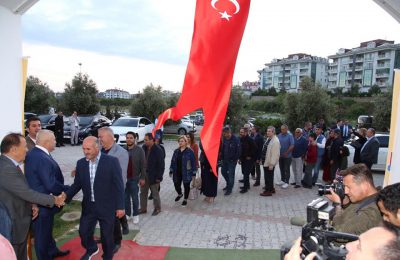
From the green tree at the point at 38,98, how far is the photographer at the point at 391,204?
28586 millimetres

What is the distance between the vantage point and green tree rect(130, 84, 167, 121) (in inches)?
926

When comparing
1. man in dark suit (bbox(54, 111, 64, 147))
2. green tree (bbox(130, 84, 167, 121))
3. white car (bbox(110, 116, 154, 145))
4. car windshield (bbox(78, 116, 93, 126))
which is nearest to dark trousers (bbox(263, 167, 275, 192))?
white car (bbox(110, 116, 154, 145))

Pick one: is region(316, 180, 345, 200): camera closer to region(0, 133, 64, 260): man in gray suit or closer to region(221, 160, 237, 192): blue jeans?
region(0, 133, 64, 260): man in gray suit

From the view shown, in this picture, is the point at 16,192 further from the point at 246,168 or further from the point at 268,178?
the point at 268,178

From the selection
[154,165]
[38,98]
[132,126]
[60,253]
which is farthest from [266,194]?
[38,98]

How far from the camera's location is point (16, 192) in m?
3.59

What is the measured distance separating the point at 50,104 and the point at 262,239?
27168mm

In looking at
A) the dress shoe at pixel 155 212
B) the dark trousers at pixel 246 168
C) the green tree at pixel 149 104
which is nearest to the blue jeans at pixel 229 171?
the dark trousers at pixel 246 168

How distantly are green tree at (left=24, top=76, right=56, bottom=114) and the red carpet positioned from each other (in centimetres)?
2484

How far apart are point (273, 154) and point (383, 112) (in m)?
18.8

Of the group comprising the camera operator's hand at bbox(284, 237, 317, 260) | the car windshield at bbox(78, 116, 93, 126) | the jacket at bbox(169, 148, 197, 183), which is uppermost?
the camera operator's hand at bbox(284, 237, 317, 260)

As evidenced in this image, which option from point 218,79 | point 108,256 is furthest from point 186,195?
point 218,79

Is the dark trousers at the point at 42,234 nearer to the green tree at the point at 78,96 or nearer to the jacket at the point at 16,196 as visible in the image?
the jacket at the point at 16,196

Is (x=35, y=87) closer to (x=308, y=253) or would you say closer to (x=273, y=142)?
(x=273, y=142)
